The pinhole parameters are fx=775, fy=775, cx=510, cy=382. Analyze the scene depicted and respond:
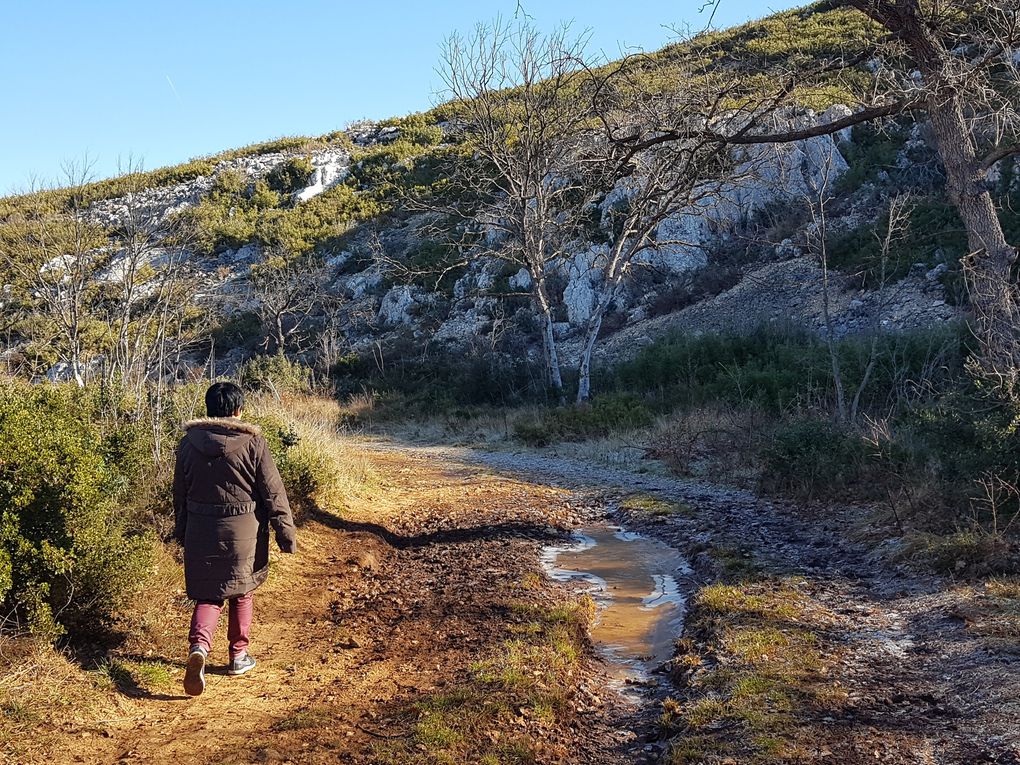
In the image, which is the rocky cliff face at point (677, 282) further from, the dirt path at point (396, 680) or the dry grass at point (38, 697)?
the dry grass at point (38, 697)

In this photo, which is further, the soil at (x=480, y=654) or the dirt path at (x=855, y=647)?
the soil at (x=480, y=654)

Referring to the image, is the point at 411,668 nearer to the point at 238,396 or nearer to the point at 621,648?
the point at 621,648

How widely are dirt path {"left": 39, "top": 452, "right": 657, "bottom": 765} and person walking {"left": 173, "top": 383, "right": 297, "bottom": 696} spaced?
0.42m

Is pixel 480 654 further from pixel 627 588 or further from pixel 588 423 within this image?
pixel 588 423

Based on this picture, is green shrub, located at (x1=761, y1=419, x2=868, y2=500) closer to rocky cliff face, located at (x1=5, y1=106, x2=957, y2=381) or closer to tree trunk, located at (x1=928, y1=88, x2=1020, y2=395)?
tree trunk, located at (x1=928, y1=88, x2=1020, y2=395)

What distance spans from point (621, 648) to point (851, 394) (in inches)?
418

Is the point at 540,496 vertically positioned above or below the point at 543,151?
below

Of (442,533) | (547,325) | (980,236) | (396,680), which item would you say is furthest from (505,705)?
(547,325)

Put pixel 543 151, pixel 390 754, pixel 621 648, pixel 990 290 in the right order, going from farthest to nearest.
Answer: pixel 543 151
pixel 990 290
pixel 621 648
pixel 390 754

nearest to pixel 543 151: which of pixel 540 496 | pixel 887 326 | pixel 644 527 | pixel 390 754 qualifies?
pixel 887 326

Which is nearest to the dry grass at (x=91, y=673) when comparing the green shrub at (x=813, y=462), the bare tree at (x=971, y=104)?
the bare tree at (x=971, y=104)

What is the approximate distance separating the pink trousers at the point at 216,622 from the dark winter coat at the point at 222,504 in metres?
0.07

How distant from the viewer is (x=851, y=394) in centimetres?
1440

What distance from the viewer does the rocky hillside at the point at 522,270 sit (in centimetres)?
2233
